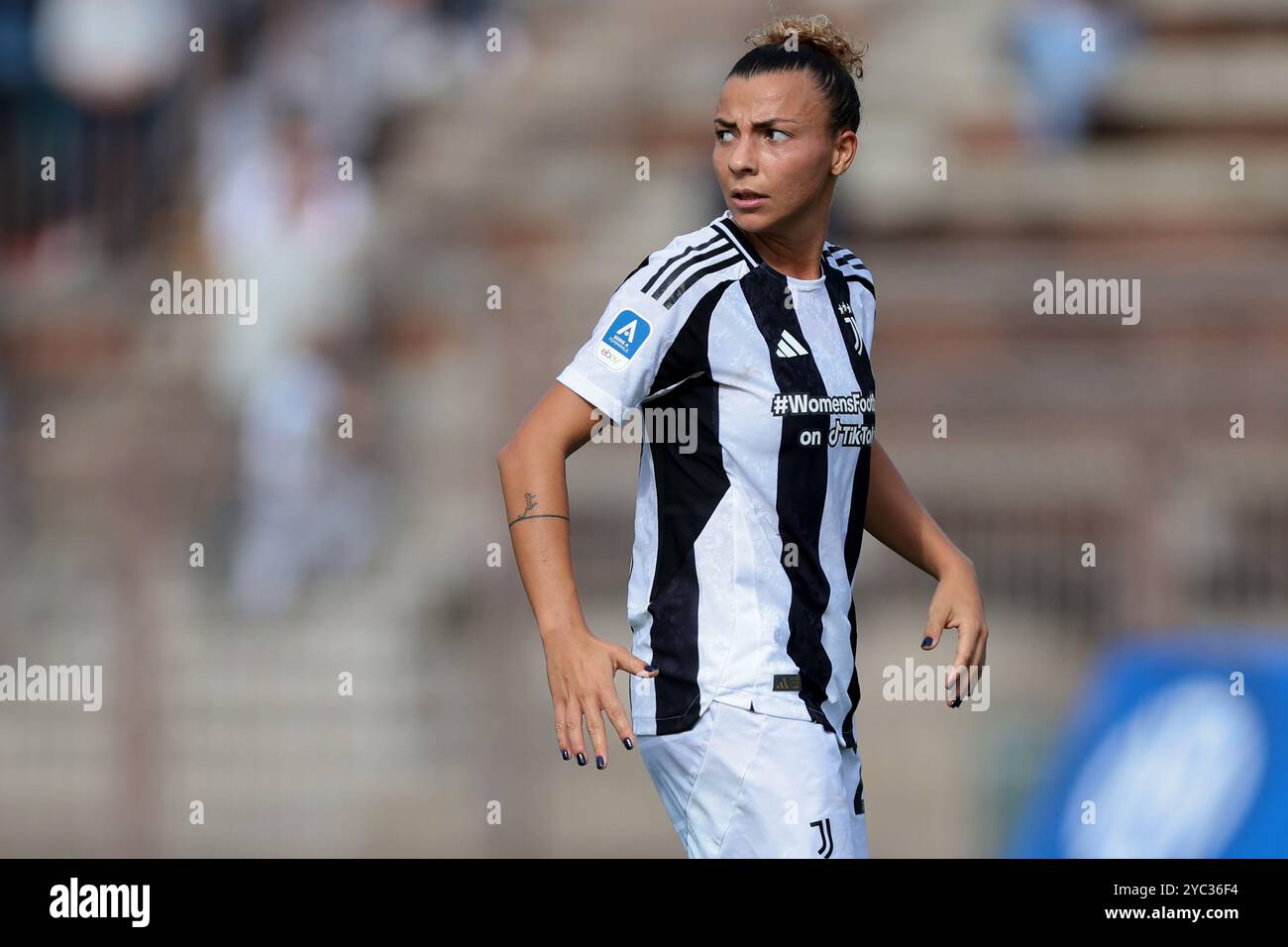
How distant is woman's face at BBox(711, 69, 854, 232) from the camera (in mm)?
3502

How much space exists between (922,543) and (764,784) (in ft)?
2.60

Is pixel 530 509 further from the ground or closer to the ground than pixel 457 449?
closer to the ground

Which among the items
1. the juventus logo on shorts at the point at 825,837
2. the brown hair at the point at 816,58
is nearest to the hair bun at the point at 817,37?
the brown hair at the point at 816,58

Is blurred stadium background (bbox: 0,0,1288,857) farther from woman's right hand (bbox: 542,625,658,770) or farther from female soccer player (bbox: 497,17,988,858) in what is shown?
woman's right hand (bbox: 542,625,658,770)

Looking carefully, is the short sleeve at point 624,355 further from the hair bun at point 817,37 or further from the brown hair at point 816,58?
the hair bun at point 817,37

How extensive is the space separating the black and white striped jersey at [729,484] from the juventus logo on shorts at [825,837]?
194mm

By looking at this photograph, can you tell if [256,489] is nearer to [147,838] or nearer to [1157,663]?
[147,838]

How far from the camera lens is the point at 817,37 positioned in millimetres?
3631

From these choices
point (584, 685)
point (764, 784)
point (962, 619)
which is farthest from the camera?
point (962, 619)

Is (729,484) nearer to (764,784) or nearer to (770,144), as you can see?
(764,784)

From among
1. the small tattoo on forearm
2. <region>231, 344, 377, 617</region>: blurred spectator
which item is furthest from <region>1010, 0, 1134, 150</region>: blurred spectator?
the small tattoo on forearm

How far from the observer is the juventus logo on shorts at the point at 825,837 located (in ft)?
11.1

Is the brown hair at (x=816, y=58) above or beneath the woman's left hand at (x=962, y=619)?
above

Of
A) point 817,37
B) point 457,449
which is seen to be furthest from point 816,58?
point 457,449
